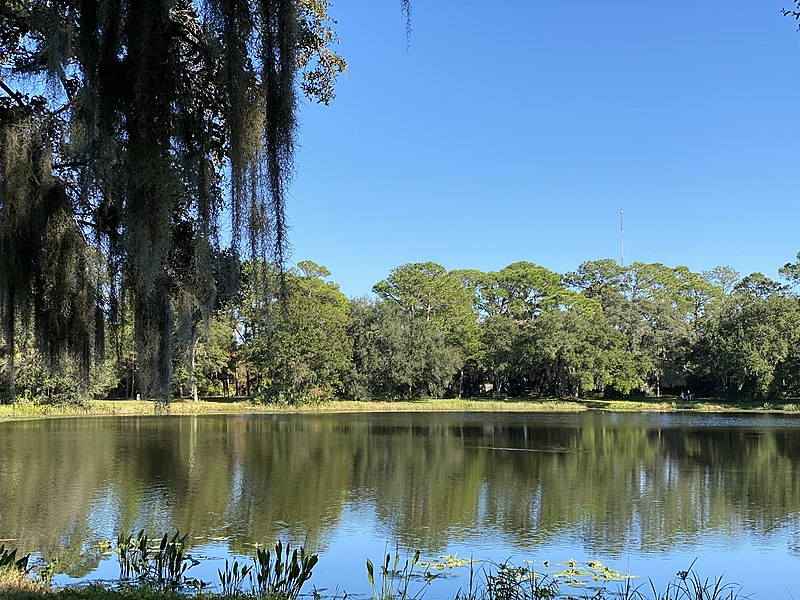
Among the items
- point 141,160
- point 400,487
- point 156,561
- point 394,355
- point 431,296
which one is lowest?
point 400,487

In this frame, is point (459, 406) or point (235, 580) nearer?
point (235, 580)

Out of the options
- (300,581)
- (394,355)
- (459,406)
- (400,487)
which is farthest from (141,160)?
(394,355)

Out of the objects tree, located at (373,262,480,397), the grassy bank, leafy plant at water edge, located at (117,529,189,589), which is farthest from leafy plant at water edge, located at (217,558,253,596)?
tree, located at (373,262,480,397)

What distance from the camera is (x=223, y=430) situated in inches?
1197

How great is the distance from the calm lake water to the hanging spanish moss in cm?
535

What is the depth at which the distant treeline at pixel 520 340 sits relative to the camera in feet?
159

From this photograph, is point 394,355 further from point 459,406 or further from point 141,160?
point 141,160

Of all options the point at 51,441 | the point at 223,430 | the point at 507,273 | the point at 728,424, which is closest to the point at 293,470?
the point at 51,441

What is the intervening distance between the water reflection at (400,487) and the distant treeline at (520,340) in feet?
62.9

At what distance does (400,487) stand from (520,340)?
131 feet

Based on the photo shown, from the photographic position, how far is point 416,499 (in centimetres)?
1445

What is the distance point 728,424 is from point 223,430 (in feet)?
79.9

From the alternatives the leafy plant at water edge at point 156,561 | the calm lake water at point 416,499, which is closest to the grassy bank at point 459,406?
the calm lake water at point 416,499

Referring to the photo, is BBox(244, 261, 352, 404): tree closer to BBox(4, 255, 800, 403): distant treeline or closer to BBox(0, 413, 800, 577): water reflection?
BBox(4, 255, 800, 403): distant treeline
